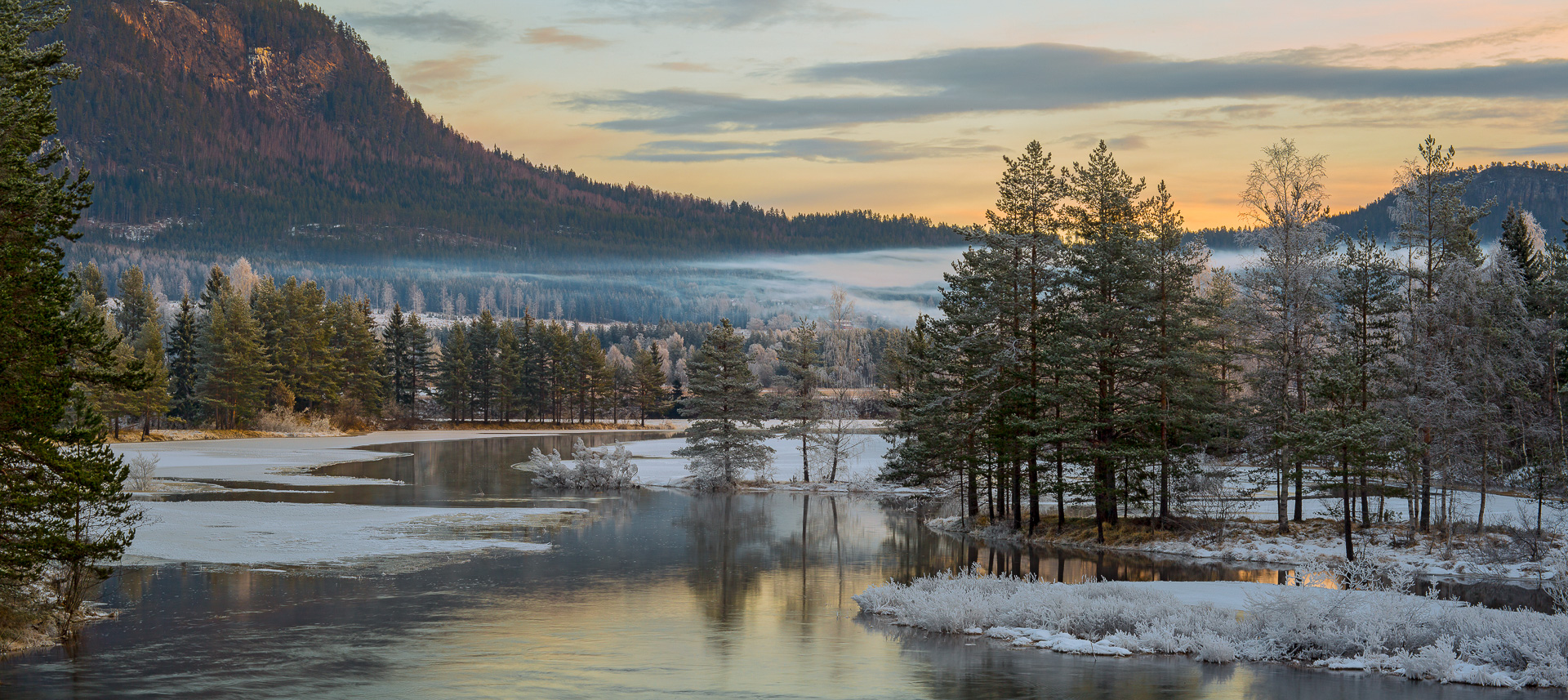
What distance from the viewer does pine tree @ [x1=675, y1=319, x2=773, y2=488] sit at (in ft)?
194

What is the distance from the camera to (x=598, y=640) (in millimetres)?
20766

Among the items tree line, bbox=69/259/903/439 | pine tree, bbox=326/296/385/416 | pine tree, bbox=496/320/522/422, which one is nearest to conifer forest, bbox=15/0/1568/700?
tree line, bbox=69/259/903/439

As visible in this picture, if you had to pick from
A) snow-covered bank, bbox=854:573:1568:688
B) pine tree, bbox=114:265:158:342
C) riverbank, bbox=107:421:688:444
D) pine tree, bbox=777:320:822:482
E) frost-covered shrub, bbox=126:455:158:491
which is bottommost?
riverbank, bbox=107:421:688:444

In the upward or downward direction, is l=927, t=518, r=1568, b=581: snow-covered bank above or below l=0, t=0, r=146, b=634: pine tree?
below

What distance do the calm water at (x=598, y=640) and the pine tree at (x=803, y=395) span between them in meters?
27.1

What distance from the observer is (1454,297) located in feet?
106

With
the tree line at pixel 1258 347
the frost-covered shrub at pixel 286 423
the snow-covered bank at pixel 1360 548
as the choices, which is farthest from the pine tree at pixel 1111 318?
the frost-covered shrub at pixel 286 423

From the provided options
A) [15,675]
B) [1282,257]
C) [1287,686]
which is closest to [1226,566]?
[1282,257]

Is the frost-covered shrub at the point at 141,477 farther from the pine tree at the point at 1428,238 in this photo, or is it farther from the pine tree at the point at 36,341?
the pine tree at the point at 1428,238

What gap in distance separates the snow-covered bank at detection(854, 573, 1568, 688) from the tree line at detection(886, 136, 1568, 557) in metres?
11.9

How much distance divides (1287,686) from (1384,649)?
2.91 metres

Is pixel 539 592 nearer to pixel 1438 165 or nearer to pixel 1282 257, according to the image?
pixel 1282 257

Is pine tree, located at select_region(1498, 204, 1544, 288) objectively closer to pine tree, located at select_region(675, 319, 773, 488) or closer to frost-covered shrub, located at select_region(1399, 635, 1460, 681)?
pine tree, located at select_region(675, 319, 773, 488)

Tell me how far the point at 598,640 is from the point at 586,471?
3845 centimetres
